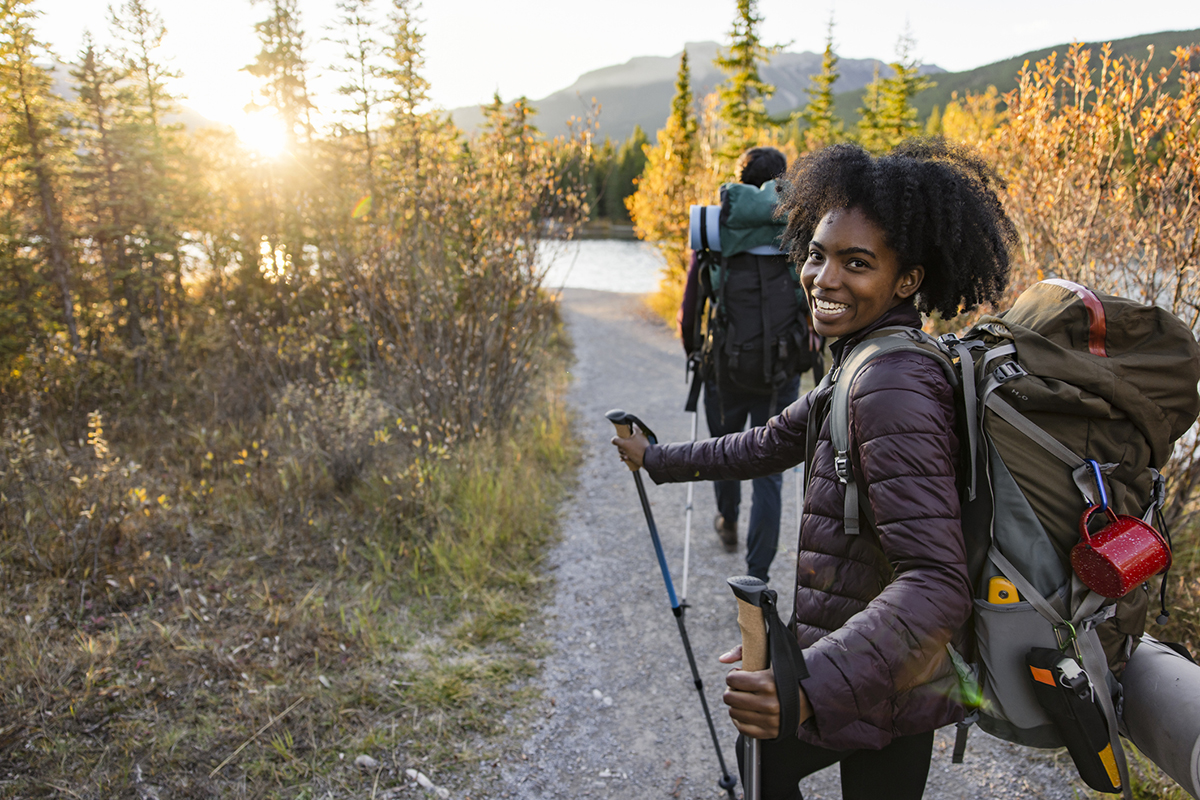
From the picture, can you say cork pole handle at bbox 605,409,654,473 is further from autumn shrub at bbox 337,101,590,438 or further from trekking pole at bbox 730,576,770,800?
autumn shrub at bbox 337,101,590,438

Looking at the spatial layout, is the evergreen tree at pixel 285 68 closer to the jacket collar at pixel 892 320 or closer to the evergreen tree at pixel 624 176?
the jacket collar at pixel 892 320

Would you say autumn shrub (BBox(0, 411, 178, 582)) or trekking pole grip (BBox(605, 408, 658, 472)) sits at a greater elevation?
trekking pole grip (BBox(605, 408, 658, 472))

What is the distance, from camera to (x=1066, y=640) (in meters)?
1.16

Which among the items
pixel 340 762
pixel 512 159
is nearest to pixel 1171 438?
pixel 340 762

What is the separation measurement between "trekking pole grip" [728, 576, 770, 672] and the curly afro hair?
2.74 ft

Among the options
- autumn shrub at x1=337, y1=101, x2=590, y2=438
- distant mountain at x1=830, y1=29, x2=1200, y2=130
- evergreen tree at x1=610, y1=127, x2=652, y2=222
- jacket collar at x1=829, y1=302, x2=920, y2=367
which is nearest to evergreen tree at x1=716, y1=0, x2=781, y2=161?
distant mountain at x1=830, y1=29, x2=1200, y2=130

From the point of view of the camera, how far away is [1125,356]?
1.15 metres

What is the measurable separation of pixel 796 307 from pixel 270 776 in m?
3.25

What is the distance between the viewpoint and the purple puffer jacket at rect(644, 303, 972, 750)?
41.6 inches

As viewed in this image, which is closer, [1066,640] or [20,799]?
[1066,640]

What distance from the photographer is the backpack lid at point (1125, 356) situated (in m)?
1.12

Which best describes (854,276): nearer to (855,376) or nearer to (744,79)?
(855,376)

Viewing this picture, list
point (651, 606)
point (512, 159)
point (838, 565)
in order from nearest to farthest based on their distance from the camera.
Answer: point (838, 565), point (651, 606), point (512, 159)

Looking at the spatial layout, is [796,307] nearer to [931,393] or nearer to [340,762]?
[931,393]
